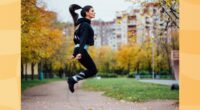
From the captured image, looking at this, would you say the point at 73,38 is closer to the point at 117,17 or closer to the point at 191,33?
the point at 117,17

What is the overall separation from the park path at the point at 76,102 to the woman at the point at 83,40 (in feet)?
0.40

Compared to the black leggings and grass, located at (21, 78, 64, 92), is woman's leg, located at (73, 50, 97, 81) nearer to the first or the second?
the black leggings

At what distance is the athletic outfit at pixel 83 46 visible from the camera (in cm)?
721

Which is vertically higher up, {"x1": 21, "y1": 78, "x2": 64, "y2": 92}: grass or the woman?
the woman

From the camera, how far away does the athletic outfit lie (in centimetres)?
721

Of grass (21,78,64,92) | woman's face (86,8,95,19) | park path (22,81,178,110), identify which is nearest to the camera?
park path (22,81,178,110)

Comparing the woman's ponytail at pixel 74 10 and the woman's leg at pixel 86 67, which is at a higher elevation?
the woman's ponytail at pixel 74 10

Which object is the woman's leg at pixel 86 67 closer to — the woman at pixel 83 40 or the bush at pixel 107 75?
the woman at pixel 83 40

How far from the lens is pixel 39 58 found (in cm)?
752

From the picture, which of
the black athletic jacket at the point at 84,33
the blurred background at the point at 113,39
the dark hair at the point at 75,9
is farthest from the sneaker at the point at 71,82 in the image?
the dark hair at the point at 75,9

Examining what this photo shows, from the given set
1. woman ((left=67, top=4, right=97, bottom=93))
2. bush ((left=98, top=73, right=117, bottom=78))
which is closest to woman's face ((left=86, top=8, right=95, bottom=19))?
woman ((left=67, top=4, right=97, bottom=93))

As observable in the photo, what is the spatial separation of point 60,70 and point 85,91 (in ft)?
1.42

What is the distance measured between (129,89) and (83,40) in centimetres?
82

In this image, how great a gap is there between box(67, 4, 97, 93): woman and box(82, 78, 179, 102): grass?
0.14m
